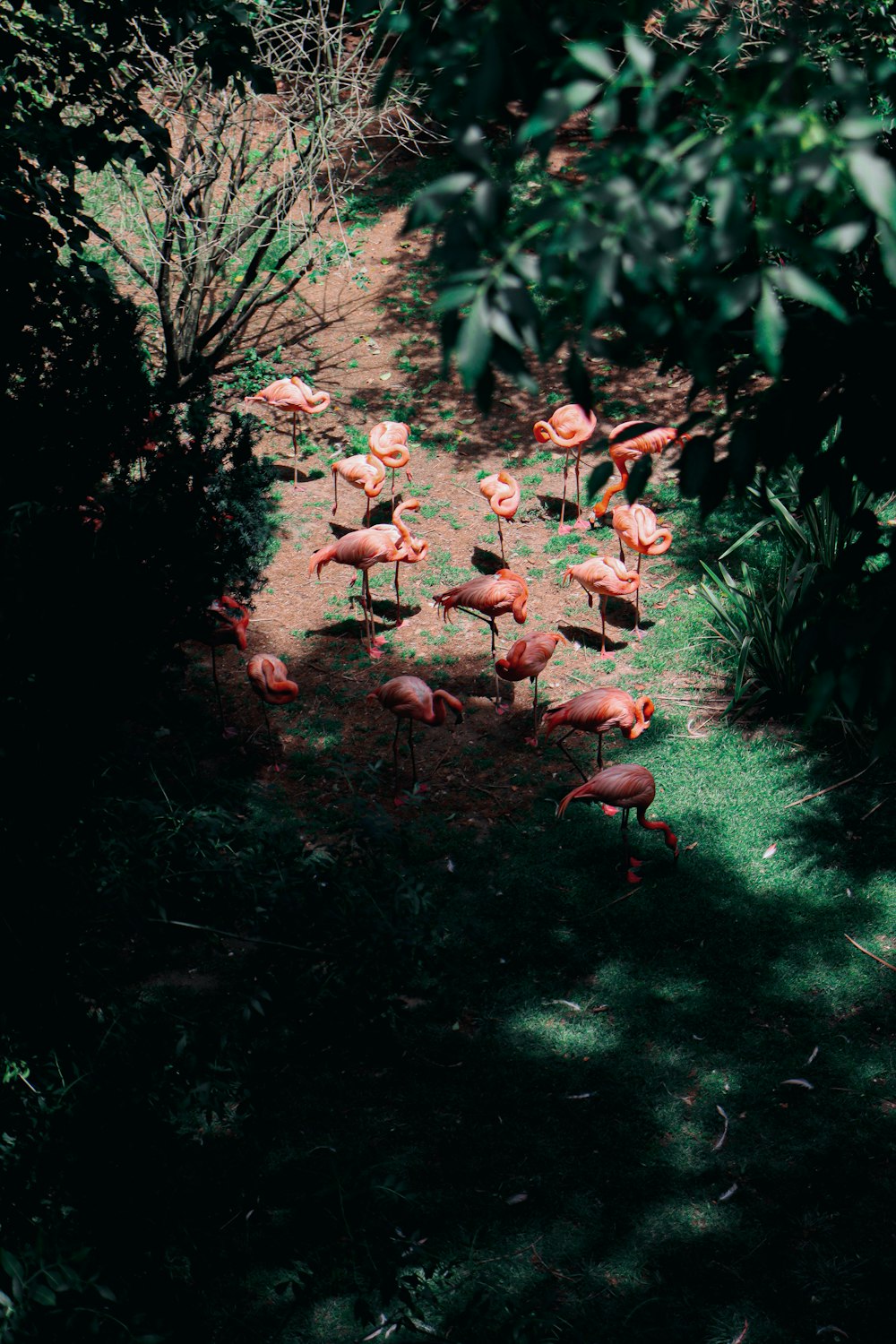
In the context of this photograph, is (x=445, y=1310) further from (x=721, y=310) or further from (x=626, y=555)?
(x=626, y=555)

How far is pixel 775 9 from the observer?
31.0 ft

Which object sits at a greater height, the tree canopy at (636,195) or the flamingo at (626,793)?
the tree canopy at (636,195)

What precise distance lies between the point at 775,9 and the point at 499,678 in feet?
21.2

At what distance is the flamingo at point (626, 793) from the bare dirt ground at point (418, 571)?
763 millimetres

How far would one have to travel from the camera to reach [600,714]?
566 centimetres

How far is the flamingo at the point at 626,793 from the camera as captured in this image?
519 centimetres

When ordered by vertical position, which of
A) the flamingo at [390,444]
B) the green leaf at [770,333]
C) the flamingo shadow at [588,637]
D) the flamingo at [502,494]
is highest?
the green leaf at [770,333]

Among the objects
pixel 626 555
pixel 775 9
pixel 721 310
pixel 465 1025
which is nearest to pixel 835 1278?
pixel 465 1025

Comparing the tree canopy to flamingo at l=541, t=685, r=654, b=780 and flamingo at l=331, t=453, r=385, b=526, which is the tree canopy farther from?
flamingo at l=331, t=453, r=385, b=526

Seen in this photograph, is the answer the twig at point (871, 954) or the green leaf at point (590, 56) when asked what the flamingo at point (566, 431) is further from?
the green leaf at point (590, 56)

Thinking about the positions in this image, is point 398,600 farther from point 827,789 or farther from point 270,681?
point 827,789

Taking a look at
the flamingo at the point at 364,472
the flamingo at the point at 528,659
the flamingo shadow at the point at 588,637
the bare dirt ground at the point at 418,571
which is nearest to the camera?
the flamingo at the point at 528,659

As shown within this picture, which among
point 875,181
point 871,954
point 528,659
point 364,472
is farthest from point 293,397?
point 875,181

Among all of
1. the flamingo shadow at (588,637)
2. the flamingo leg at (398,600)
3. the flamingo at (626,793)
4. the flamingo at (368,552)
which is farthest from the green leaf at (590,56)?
the flamingo leg at (398,600)
